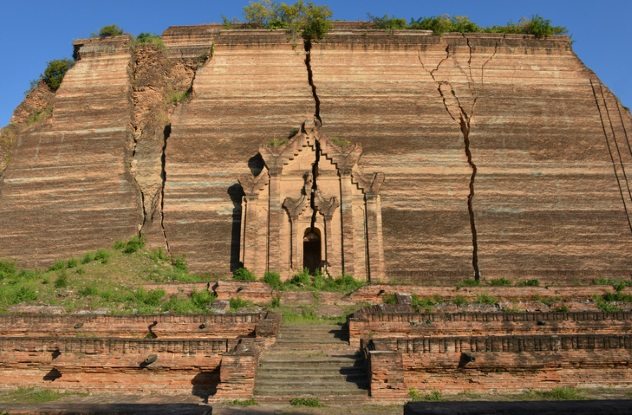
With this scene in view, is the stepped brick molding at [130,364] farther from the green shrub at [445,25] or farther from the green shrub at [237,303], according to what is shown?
the green shrub at [445,25]

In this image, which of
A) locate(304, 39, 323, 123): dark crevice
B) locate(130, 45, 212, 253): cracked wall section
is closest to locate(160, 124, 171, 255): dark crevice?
locate(130, 45, 212, 253): cracked wall section

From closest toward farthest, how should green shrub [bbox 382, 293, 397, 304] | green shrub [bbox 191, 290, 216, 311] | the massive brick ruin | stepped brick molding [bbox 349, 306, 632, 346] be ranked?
stepped brick molding [bbox 349, 306, 632, 346], green shrub [bbox 191, 290, 216, 311], green shrub [bbox 382, 293, 397, 304], the massive brick ruin

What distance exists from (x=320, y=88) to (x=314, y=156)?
13.9 feet

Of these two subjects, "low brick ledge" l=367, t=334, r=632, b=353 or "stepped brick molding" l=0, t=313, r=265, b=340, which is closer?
"low brick ledge" l=367, t=334, r=632, b=353

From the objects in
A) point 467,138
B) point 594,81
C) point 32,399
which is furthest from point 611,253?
point 32,399

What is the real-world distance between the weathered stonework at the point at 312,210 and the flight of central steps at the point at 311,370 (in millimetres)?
6809

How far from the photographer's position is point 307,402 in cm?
843

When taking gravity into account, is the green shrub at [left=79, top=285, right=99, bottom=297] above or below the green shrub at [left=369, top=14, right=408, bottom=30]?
below

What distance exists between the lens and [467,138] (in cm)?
2217

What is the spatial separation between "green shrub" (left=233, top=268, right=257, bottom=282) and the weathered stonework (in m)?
0.26

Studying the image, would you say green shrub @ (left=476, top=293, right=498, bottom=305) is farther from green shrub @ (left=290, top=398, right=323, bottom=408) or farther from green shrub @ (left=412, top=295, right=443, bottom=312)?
green shrub @ (left=290, top=398, right=323, bottom=408)

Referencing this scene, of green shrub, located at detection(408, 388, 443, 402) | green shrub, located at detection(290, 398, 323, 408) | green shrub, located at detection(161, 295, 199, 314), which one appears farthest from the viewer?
green shrub, located at detection(161, 295, 199, 314)

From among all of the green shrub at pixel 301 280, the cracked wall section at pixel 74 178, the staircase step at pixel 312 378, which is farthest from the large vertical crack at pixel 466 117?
the cracked wall section at pixel 74 178

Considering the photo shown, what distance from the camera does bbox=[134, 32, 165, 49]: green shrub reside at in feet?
85.2
